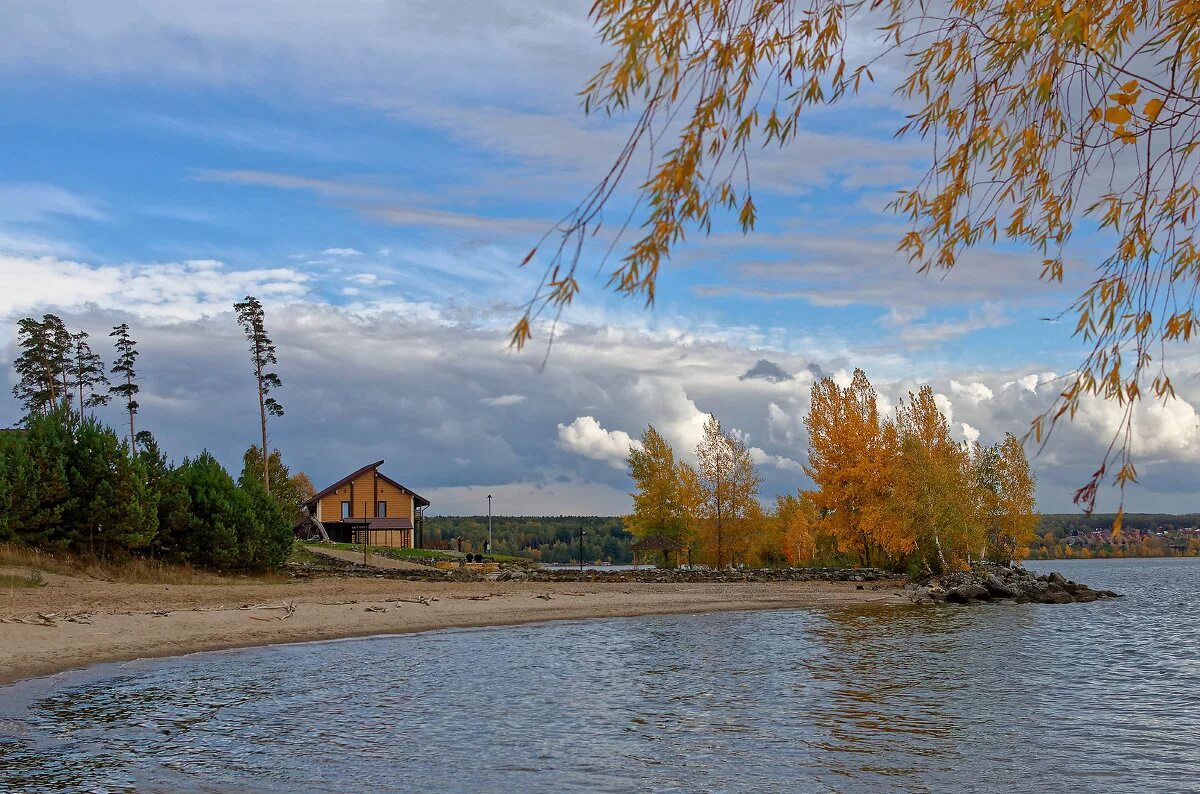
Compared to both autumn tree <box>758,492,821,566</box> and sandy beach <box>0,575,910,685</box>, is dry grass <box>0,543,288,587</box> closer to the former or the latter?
sandy beach <box>0,575,910,685</box>

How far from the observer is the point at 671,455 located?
72000 millimetres

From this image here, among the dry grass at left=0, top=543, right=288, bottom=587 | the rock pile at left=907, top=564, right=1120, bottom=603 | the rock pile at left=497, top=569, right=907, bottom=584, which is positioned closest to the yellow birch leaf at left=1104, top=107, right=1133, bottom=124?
the dry grass at left=0, top=543, right=288, bottom=587

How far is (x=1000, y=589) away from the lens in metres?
51.1

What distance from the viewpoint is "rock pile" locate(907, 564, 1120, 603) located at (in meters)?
48.9

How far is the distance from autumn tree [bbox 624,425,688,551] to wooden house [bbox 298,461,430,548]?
25.2 meters

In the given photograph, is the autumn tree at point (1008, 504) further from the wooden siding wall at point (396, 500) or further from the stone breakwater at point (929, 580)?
the wooden siding wall at point (396, 500)

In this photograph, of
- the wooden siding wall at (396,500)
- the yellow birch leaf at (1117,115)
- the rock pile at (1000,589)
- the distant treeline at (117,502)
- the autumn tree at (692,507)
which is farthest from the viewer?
the wooden siding wall at (396,500)

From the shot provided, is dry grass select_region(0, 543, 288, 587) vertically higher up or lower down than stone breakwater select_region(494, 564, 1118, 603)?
higher up

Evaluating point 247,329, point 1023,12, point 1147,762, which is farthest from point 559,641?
point 247,329

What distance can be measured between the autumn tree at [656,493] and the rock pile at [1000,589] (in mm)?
19359

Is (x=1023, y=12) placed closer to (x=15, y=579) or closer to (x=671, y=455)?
(x=15, y=579)

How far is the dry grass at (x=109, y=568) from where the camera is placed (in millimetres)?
32031

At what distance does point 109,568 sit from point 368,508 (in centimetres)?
5435

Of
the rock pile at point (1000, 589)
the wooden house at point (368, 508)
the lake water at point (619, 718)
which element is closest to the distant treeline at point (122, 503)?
the lake water at point (619, 718)
